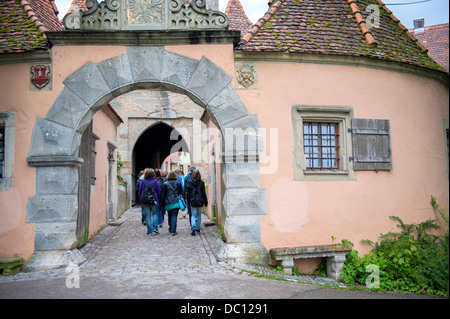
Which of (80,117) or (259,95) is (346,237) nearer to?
(259,95)

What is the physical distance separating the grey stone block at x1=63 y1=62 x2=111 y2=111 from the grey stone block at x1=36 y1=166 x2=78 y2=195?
4.09 feet

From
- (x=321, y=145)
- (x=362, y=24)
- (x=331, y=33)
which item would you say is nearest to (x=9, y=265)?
(x=321, y=145)

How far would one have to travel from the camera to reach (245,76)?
7012 mm

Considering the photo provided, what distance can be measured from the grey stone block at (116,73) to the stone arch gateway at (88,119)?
17 mm

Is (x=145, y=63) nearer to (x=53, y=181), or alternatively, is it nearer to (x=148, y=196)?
(x=53, y=181)

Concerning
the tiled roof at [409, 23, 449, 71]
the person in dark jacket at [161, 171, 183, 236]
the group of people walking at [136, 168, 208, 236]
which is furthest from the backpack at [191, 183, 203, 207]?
the tiled roof at [409, 23, 449, 71]

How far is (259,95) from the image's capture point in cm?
704

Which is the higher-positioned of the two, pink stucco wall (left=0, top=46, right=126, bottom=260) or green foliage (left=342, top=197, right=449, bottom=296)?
pink stucco wall (left=0, top=46, right=126, bottom=260)

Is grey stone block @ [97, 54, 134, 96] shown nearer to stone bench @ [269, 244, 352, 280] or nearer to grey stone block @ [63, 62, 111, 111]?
grey stone block @ [63, 62, 111, 111]

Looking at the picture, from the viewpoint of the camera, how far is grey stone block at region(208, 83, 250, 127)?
694 cm

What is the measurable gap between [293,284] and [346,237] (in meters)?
2.00

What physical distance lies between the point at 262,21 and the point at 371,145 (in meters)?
3.17

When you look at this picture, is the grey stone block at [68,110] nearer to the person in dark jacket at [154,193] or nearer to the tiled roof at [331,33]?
the person in dark jacket at [154,193]

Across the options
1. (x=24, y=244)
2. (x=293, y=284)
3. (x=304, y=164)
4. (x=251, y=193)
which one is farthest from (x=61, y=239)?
(x=304, y=164)
